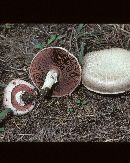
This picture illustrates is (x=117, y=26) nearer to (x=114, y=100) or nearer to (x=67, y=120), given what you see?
Result: (x=114, y=100)

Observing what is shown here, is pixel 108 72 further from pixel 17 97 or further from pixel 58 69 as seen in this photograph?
pixel 17 97

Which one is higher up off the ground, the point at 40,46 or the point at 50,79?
the point at 40,46

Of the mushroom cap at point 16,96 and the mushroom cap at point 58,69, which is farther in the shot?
the mushroom cap at point 16,96

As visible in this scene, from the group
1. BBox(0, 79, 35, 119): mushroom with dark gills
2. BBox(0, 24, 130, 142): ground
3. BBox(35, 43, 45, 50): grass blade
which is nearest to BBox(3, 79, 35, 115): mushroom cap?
BBox(0, 79, 35, 119): mushroom with dark gills

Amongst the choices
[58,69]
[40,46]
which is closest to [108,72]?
[58,69]

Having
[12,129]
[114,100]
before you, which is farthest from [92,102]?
[12,129]

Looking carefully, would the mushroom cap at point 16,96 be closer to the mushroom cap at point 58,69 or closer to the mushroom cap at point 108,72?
the mushroom cap at point 58,69

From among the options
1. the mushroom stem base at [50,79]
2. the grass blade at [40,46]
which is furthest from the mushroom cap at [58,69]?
the grass blade at [40,46]
